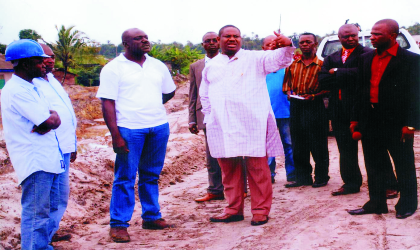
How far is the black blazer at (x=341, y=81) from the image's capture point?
14.8 feet

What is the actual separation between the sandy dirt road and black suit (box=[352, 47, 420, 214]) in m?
0.24

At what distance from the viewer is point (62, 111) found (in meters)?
3.81

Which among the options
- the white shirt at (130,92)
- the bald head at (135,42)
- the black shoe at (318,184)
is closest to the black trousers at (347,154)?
the black shoe at (318,184)

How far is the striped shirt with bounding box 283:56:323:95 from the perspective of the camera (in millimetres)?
5273

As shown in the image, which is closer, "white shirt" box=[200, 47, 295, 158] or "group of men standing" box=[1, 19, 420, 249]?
"group of men standing" box=[1, 19, 420, 249]

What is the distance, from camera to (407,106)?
373cm

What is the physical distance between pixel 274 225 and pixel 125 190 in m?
1.41

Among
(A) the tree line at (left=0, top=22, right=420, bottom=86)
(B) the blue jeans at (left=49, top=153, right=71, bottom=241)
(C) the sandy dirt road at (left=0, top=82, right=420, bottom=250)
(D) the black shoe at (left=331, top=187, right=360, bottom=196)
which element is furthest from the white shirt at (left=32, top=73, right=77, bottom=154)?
(A) the tree line at (left=0, top=22, right=420, bottom=86)

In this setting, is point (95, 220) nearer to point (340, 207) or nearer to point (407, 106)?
point (340, 207)

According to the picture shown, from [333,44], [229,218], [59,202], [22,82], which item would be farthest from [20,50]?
[333,44]

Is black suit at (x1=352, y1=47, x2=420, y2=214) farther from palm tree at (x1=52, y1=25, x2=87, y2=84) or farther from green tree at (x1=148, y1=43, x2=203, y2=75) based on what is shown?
palm tree at (x1=52, y1=25, x2=87, y2=84)

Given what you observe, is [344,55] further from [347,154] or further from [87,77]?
[87,77]

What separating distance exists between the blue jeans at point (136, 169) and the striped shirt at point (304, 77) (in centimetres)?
192

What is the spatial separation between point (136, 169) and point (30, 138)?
127 cm
